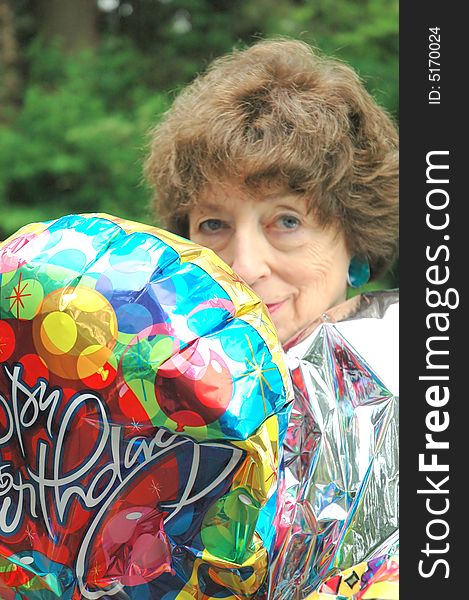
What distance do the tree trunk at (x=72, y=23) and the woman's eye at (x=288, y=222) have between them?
480cm

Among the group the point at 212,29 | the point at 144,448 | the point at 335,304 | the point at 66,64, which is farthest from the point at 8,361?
the point at 212,29

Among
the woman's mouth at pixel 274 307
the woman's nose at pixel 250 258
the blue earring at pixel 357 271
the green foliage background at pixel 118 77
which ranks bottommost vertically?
the woman's mouth at pixel 274 307

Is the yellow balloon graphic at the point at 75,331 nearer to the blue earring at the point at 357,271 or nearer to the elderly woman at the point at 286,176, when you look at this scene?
the elderly woman at the point at 286,176

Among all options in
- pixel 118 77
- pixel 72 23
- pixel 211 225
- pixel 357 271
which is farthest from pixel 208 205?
pixel 72 23

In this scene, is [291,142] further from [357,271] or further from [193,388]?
[193,388]

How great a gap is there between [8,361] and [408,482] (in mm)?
555

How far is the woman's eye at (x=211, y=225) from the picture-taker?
144 centimetres

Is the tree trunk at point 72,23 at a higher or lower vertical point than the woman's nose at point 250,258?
higher

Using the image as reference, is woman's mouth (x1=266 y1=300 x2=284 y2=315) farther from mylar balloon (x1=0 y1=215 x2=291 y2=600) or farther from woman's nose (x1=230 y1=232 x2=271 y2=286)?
mylar balloon (x1=0 y1=215 x2=291 y2=600)

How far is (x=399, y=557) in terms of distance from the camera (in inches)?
44.9

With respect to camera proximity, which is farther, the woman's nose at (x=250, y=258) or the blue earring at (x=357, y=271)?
the blue earring at (x=357, y=271)

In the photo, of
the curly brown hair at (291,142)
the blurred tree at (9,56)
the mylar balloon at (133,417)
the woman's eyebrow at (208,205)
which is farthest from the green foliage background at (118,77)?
the mylar balloon at (133,417)

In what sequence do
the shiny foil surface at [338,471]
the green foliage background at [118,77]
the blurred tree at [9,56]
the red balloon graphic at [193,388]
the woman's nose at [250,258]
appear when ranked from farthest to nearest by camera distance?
the blurred tree at [9,56], the green foliage background at [118,77], the woman's nose at [250,258], the shiny foil surface at [338,471], the red balloon graphic at [193,388]

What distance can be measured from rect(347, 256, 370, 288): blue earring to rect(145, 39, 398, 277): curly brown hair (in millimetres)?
15
